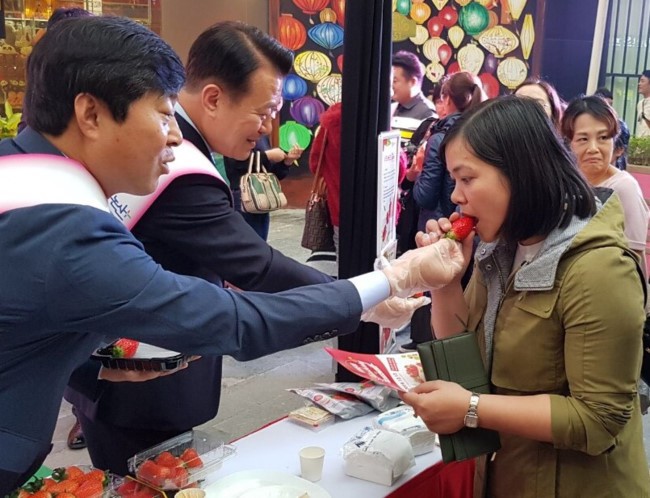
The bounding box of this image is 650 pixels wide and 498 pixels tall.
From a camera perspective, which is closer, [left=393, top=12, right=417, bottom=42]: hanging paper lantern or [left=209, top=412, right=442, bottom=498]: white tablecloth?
[left=209, top=412, right=442, bottom=498]: white tablecloth

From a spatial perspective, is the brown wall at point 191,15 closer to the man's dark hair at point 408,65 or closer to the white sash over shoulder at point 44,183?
the man's dark hair at point 408,65

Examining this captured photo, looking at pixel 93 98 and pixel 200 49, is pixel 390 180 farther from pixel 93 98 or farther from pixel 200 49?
pixel 93 98

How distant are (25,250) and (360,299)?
61 cm

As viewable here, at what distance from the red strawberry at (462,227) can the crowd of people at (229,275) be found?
31 mm

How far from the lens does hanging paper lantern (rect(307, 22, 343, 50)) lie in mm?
8305

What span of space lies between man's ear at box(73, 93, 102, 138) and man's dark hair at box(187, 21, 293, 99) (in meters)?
0.66

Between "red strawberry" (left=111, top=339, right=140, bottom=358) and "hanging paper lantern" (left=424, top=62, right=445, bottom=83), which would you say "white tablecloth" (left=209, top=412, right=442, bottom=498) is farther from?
"hanging paper lantern" (left=424, top=62, right=445, bottom=83)

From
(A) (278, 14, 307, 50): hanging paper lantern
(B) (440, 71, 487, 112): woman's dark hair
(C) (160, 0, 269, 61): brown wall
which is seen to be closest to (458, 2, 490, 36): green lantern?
(A) (278, 14, 307, 50): hanging paper lantern

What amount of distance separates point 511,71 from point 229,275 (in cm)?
797

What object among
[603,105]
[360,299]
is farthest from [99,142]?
[603,105]

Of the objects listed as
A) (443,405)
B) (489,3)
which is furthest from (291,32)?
(443,405)

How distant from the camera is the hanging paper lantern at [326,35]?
8305mm

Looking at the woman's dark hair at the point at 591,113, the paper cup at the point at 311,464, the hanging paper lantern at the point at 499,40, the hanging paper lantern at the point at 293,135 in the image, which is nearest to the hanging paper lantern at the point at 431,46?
the hanging paper lantern at the point at 499,40

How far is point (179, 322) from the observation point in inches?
42.9
